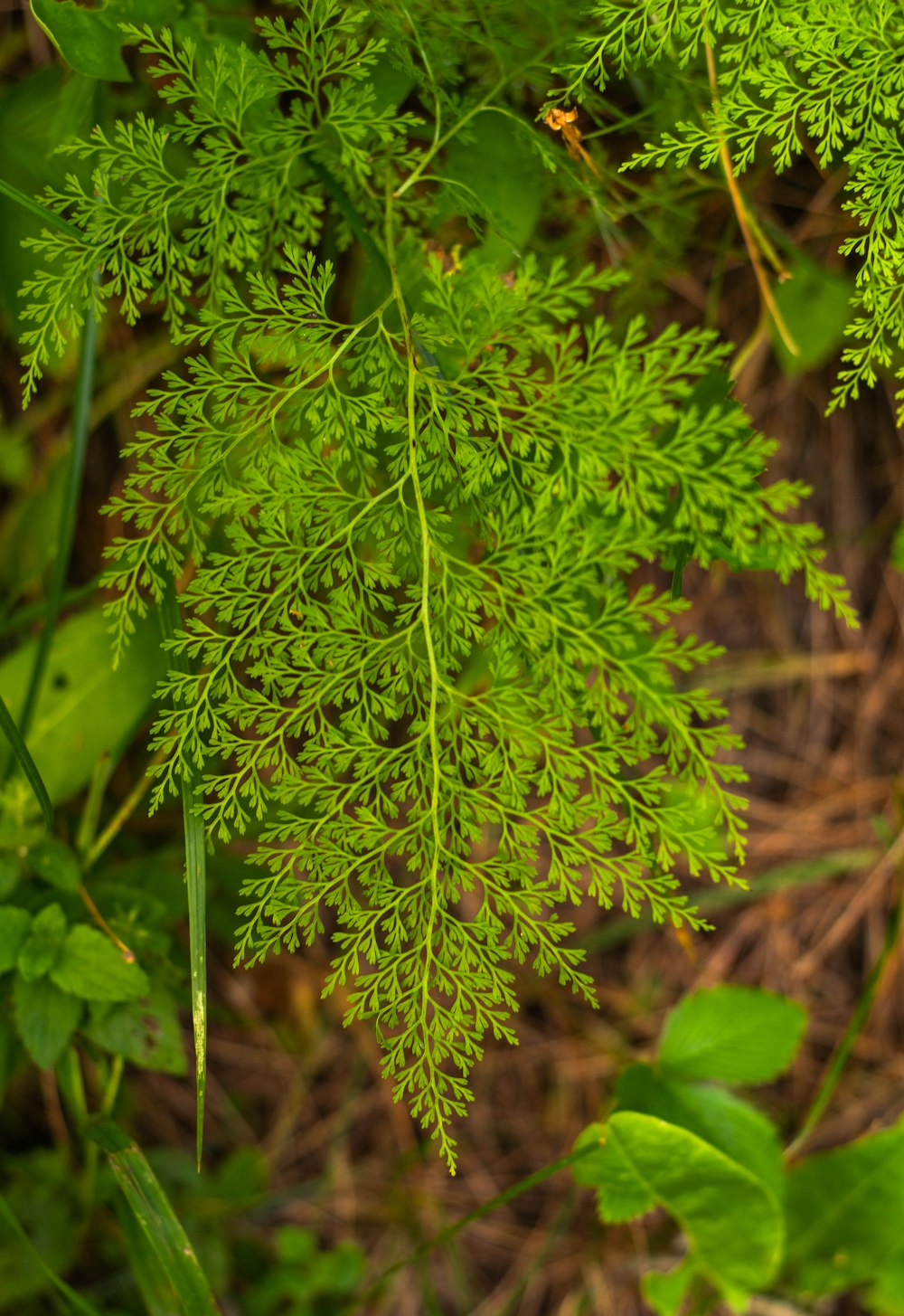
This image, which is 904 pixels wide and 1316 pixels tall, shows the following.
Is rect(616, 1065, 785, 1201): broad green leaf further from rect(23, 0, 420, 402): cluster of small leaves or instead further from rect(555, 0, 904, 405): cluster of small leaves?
rect(23, 0, 420, 402): cluster of small leaves

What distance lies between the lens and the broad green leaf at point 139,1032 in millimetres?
1492

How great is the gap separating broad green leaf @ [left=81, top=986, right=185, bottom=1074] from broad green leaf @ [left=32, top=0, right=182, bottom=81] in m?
1.29

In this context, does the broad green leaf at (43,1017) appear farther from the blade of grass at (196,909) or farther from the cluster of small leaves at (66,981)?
the blade of grass at (196,909)

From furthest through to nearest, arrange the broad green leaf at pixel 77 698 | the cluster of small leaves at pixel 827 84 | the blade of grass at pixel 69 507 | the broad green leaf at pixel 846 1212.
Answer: the broad green leaf at pixel 846 1212, the broad green leaf at pixel 77 698, the blade of grass at pixel 69 507, the cluster of small leaves at pixel 827 84

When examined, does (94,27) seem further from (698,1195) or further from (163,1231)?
(698,1195)

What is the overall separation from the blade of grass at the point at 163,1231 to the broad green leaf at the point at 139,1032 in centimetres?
16

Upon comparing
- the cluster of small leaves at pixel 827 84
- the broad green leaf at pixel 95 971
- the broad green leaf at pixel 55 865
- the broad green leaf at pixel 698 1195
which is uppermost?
the cluster of small leaves at pixel 827 84

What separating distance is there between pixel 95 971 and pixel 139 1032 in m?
0.13

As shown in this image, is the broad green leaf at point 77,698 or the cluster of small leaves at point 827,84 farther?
the broad green leaf at point 77,698

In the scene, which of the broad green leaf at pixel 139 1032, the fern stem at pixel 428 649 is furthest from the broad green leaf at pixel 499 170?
the broad green leaf at pixel 139 1032

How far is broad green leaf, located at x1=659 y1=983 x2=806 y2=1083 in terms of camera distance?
191 centimetres

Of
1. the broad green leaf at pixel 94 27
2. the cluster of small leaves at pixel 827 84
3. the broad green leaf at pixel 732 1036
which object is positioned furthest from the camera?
the broad green leaf at pixel 732 1036

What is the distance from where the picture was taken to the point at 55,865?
1549 mm

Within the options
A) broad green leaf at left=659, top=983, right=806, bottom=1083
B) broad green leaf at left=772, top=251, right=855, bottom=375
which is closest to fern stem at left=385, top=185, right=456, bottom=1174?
broad green leaf at left=659, top=983, right=806, bottom=1083
